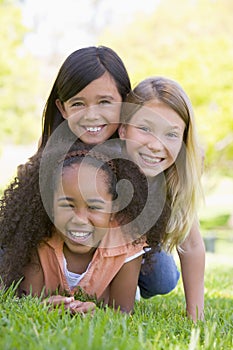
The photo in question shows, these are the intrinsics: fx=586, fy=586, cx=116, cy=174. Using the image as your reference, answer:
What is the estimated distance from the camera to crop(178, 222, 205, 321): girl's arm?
10.2 feet

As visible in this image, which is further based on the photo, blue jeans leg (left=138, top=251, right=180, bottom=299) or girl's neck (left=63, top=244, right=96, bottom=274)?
blue jeans leg (left=138, top=251, right=180, bottom=299)

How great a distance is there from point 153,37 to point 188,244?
2081 cm

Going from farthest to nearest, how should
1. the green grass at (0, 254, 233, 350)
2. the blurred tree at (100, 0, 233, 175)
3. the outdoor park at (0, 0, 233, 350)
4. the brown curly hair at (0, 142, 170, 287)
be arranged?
the blurred tree at (100, 0, 233, 175) < the brown curly hair at (0, 142, 170, 287) < the outdoor park at (0, 0, 233, 350) < the green grass at (0, 254, 233, 350)

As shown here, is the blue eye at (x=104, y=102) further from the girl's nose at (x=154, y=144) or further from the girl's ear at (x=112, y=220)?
the girl's ear at (x=112, y=220)

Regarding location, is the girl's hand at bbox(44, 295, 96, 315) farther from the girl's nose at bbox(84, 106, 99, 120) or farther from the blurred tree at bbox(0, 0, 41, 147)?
the blurred tree at bbox(0, 0, 41, 147)

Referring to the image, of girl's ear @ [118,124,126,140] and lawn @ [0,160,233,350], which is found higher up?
girl's ear @ [118,124,126,140]

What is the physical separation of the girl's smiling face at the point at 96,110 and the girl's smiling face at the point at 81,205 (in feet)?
1.59

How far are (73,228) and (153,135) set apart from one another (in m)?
0.76

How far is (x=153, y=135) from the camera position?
3.20 metres

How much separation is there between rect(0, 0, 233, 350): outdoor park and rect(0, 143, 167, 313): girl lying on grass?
0.26 metres

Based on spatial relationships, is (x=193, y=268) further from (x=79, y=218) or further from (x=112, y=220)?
(x=79, y=218)

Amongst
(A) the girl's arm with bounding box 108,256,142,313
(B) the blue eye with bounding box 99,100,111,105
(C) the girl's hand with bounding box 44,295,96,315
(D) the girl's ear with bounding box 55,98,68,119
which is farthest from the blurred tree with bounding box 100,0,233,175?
(C) the girl's hand with bounding box 44,295,96,315

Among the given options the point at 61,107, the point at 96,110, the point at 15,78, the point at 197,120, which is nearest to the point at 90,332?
the point at 96,110

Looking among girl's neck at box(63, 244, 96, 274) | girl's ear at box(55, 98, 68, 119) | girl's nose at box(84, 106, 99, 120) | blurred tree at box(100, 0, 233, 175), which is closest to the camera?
girl's neck at box(63, 244, 96, 274)
